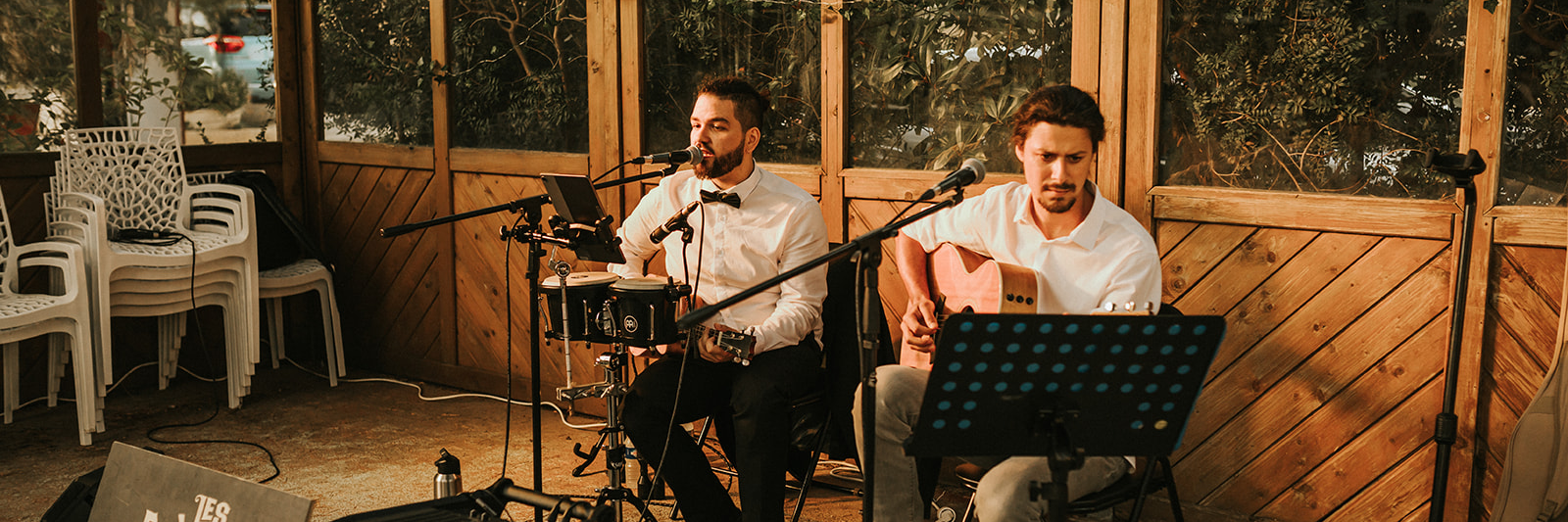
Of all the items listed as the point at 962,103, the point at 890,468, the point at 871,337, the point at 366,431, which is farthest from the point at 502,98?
the point at 871,337

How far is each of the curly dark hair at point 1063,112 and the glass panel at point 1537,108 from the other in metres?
0.93

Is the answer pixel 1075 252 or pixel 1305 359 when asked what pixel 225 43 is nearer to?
pixel 1075 252

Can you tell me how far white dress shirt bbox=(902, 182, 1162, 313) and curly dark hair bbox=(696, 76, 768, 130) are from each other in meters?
0.73

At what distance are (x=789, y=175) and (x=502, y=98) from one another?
1.44 meters

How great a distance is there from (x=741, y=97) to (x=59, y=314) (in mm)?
2595

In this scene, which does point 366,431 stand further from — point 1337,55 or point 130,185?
point 1337,55

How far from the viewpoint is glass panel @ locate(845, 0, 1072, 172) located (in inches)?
142

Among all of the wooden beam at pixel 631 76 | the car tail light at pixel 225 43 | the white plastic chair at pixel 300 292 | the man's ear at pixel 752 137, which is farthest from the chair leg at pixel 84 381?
the man's ear at pixel 752 137

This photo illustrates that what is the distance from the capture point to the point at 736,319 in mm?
3539

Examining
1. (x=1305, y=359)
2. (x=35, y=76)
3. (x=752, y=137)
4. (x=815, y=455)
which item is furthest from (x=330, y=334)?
(x=1305, y=359)

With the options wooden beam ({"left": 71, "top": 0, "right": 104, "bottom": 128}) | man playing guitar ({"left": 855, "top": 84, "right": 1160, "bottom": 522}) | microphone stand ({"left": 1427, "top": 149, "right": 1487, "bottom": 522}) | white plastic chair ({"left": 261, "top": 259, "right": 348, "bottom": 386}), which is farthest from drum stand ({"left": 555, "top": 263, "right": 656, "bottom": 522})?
wooden beam ({"left": 71, "top": 0, "right": 104, "bottom": 128})

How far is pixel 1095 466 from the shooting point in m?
2.72

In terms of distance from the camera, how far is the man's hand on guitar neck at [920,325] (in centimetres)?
307

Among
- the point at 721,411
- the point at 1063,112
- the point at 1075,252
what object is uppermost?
the point at 1063,112
